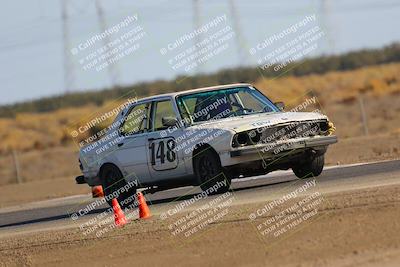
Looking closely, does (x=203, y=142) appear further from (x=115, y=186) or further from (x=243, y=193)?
(x=115, y=186)

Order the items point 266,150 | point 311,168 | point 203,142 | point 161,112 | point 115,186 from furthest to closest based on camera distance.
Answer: point 115,186, point 161,112, point 311,168, point 203,142, point 266,150

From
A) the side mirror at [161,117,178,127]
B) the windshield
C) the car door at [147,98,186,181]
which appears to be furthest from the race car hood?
the car door at [147,98,186,181]

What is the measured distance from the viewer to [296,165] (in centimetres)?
1642

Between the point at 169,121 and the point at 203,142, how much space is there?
2.34ft

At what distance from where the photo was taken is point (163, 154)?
1634cm

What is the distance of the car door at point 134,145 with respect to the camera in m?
16.8

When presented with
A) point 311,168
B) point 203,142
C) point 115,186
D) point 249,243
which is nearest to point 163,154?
point 203,142

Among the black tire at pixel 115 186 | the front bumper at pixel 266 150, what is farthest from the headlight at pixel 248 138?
the black tire at pixel 115 186

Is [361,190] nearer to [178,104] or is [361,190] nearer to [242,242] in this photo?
[242,242]

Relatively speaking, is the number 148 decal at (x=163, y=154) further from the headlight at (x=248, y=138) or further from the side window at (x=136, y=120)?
the headlight at (x=248, y=138)

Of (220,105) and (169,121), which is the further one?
(220,105)

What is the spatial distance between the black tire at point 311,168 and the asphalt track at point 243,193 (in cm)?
13

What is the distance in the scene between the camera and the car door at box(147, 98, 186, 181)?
16047mm

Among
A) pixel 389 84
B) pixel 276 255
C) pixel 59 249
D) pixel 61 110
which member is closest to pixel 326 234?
pixel 276 255
